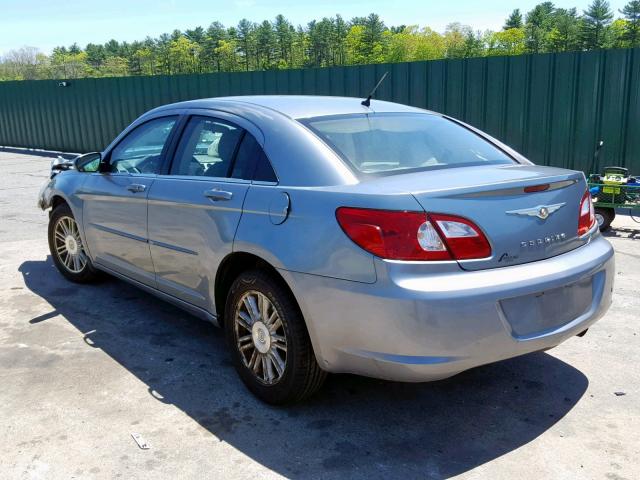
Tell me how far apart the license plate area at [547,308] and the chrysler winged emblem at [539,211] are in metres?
0.35

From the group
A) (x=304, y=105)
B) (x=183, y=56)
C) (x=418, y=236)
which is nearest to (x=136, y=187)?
(x=304, y=105)

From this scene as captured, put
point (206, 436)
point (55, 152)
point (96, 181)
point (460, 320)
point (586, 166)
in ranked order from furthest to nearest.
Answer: point (55, 152) → point (586, 166) → point (96, 181) → point (206, 436) → point (460, 320)

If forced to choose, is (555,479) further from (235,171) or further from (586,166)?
(586,166)

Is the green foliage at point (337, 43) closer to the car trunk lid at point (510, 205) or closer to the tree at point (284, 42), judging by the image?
the tree at point (284, 42)

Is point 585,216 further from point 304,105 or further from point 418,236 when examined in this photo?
point 304,105

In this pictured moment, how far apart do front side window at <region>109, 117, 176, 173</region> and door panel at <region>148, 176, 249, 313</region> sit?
0.32 m

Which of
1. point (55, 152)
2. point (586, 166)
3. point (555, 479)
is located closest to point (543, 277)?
point (555, 479)

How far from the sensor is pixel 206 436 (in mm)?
3135

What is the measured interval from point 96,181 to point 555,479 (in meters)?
3.87

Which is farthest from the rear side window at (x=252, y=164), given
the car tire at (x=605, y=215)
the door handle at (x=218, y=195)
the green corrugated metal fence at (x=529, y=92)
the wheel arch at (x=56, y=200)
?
the green corrugated metal fence at (x=529, y=92)

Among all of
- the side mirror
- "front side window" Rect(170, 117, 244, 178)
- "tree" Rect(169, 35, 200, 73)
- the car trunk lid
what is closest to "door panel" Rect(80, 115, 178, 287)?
the side mirror

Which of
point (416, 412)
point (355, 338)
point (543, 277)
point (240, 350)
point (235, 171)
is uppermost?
point (235, 171)

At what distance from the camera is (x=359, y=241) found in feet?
9.12

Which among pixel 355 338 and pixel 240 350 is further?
pixel 240 350
